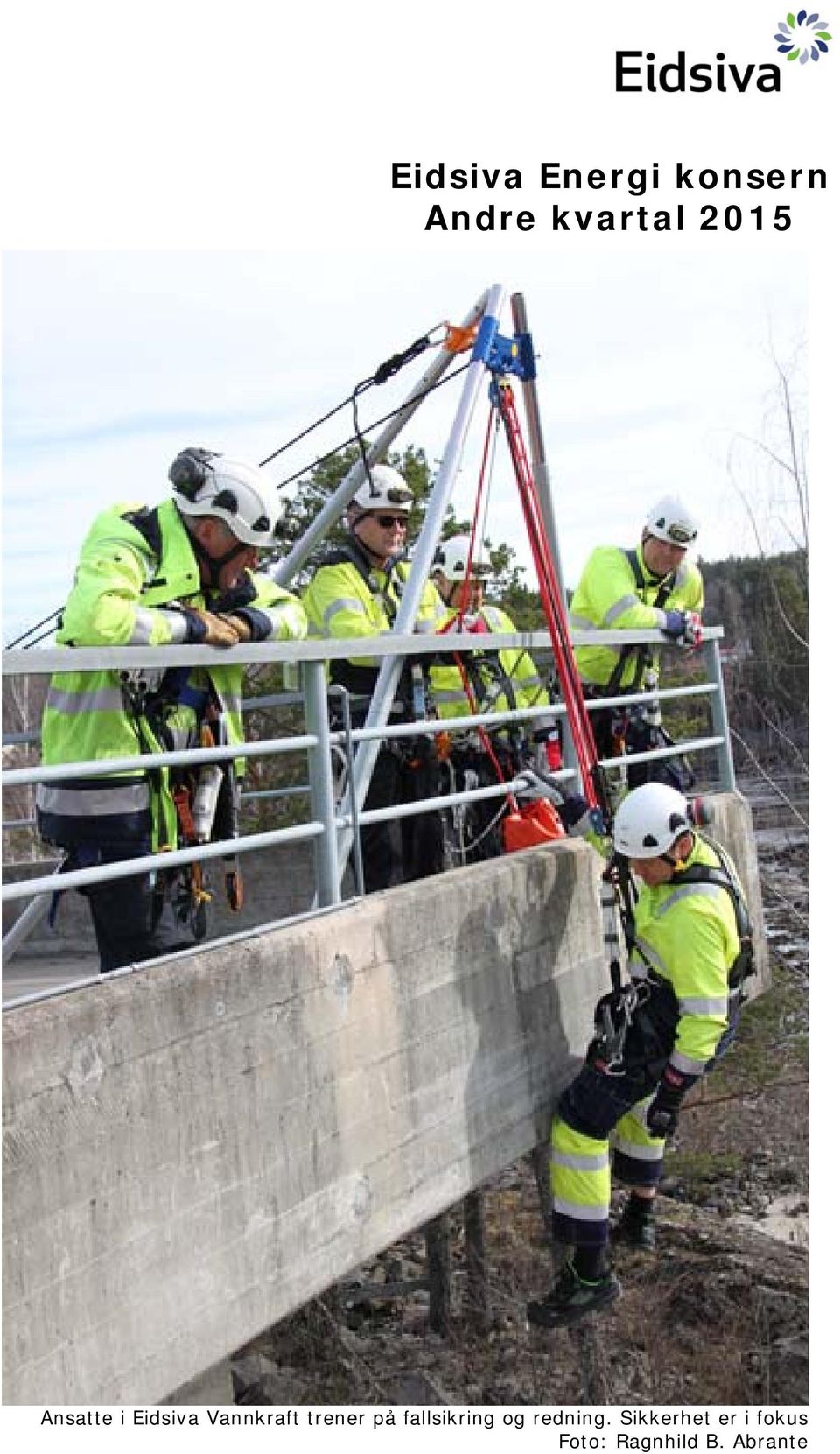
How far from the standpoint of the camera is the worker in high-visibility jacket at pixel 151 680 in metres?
4.95

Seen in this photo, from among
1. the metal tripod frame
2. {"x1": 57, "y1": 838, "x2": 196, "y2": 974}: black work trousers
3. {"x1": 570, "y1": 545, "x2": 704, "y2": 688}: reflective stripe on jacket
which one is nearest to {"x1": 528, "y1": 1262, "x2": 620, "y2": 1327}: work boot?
the metal tripod frame

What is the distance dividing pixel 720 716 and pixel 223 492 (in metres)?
4.68

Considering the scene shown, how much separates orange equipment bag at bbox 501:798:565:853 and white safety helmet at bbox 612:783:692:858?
0.63 meters

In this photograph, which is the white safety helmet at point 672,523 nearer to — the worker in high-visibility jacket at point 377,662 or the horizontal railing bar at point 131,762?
the worker in high-visibility jacket at point 377,662

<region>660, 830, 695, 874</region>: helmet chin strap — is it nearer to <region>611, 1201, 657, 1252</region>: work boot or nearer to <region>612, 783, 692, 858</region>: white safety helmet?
<region>612, 783, 692, 858</region>: white safety helmet

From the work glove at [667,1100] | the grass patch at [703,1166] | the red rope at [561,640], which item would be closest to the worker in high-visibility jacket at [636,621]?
the red rope at [561,640]

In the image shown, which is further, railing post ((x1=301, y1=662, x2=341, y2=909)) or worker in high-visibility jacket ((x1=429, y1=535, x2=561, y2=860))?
worker in high-visibility jacket ((x1=429, y1=535, x2=561, y2=860))

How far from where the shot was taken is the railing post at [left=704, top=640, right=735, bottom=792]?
8984mm

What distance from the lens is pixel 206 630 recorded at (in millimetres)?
4977

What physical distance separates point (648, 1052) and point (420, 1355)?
20.9ft

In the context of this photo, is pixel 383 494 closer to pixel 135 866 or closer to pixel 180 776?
pixel 180 776

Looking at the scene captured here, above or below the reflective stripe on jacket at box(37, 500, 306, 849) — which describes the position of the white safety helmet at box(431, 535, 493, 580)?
above

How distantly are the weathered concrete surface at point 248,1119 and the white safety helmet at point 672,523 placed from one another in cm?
261

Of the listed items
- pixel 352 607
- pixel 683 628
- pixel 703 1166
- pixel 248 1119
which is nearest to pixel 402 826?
pixel 352 607
